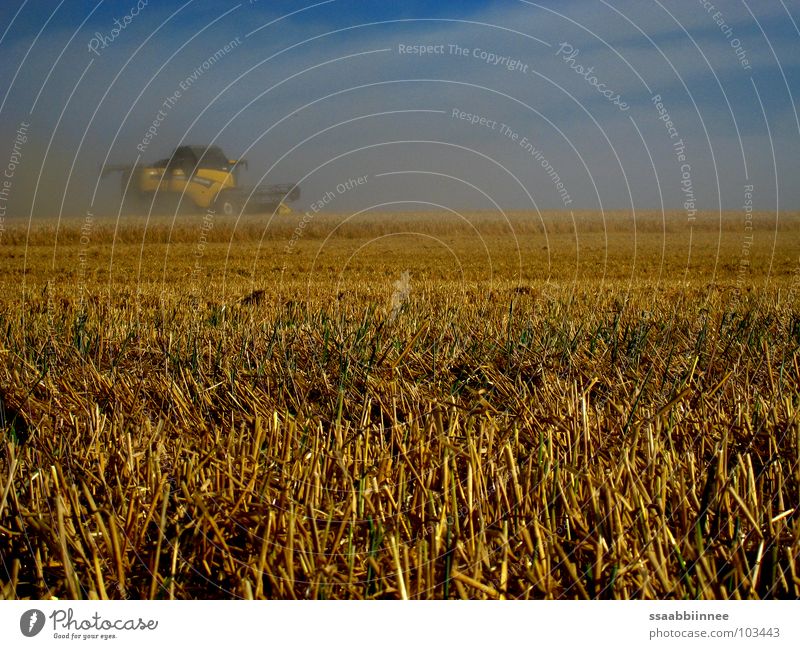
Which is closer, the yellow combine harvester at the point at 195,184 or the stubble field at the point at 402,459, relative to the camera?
the stubble field at the point at 402,459

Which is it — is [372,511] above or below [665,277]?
below

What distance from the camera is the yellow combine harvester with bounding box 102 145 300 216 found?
13773 mm

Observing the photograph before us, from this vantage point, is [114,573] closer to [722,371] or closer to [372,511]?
[372,511]

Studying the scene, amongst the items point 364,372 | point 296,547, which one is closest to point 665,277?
point 364,372

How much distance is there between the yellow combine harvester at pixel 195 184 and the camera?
542 inches

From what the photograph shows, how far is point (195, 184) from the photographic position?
53.5ft

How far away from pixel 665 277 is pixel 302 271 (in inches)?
224

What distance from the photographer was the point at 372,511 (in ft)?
7.88

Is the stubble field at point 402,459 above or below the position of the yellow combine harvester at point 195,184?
below

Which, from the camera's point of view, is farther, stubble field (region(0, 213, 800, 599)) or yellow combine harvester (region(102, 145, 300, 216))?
yellow combine harvester (region(102, 145, 300, 216))

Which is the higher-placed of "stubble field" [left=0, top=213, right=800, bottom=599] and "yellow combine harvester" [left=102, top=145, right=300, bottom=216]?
"yellow combine harvester" [left=102, top=145, right=300, bottom=216]

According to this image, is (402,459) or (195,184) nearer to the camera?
(402,459)

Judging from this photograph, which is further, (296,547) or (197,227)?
(197,227)

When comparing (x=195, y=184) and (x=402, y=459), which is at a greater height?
(x=195, y=184)
